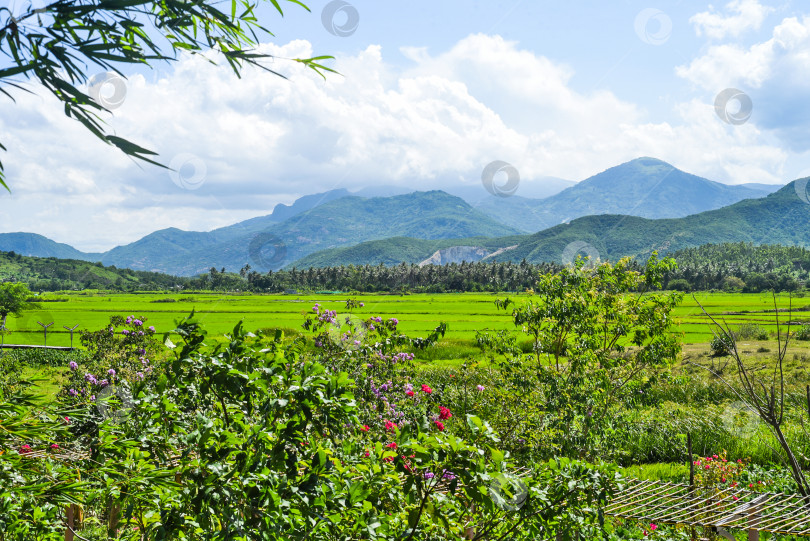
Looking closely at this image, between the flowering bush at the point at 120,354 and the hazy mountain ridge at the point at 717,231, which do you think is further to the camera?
the hazy mountain ridge at the point at 717,231

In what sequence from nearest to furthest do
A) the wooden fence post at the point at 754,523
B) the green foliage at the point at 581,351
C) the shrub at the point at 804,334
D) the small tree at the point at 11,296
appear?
the wooden fence post at the point at 754,523 < the green foliage at the point at 581,351 < the shrub at the point at 804,334 < the small tree at the point at 11,296

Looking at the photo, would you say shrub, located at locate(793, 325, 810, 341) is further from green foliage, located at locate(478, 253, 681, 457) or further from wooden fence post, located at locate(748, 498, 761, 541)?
wooden fence post, located at locate(748, 498, 761, 541)

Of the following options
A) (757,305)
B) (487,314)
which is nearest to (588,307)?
(487,314)

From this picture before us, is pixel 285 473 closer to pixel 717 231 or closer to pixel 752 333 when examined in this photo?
pixel 752 333

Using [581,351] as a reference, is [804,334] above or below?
below

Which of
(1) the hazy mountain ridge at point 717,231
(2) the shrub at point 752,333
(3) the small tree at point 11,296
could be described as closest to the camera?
(2) the shrub at point 752,333

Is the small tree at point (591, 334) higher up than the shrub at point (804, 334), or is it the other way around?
the small tree at point (591, 334)
